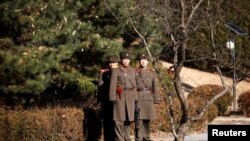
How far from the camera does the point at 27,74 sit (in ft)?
35.4

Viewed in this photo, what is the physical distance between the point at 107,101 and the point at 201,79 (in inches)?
609

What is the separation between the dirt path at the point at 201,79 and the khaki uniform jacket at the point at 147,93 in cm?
1356

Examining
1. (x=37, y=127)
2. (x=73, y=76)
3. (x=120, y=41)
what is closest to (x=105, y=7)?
(x=120, y=41)

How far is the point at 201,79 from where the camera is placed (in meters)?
25.7

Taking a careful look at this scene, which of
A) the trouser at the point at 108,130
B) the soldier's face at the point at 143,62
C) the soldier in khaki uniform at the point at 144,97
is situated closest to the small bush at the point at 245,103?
the soldier in khaki uniform at the point at 144,97

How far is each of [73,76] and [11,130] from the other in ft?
8.77

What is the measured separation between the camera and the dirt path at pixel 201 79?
24922mm

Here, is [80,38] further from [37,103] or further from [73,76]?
[37,103]

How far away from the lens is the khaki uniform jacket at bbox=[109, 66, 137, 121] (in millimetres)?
10289

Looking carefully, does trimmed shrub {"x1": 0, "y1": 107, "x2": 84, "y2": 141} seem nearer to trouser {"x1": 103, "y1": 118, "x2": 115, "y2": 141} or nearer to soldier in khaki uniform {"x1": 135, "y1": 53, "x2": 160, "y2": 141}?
trouser {"x1": 103, "y1": 118, "x2": 115, "y2": 141}

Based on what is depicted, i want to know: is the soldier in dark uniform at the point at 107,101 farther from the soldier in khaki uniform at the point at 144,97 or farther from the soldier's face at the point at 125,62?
the soldier in khaki uniform at the point at 144,97

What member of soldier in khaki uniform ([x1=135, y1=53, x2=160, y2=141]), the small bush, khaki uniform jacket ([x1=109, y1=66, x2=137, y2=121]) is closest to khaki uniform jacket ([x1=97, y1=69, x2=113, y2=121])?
khaki uniform jacket ([x1=109, y1=66, x2=137, y2=121])

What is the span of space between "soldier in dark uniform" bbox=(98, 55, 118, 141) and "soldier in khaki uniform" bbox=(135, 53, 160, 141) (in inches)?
19.7

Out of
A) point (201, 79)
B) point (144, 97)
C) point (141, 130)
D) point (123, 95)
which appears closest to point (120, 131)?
point (123, 95)
